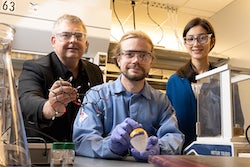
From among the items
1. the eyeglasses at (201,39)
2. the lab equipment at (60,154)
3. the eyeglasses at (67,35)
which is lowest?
the lab equipment at (60,154)

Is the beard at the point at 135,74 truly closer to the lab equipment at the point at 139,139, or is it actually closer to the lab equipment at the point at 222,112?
the lab equipment at the point at 139,139

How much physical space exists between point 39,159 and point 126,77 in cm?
44

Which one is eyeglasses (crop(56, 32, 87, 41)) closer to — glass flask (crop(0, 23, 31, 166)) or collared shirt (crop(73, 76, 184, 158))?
collared shirt (crop(73, 76, 184, 158))

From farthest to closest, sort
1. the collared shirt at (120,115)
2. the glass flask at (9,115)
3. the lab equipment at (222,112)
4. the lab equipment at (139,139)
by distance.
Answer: the lab equipment at (222,112), the collared shirt at (120,115), the lab equipment at (139,139), the glass flask at (9,115)

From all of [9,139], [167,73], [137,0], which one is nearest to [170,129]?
[9,139]

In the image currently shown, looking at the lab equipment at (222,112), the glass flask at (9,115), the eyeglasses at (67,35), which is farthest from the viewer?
the eyeglasses at (67,35)

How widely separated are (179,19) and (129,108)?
90.4 inches

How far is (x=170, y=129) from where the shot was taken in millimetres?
985

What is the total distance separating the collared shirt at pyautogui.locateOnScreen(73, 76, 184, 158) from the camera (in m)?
0.92

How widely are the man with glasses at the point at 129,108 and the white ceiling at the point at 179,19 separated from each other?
1883 mm

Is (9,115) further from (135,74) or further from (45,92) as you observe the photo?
(45,92)

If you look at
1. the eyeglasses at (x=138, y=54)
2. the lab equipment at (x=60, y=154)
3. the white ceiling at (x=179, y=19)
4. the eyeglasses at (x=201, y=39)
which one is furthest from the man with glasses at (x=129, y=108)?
the white ceiling at (x=179, y=19)

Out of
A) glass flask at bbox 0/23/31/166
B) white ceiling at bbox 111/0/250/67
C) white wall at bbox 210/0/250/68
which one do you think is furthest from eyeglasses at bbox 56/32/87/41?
white wall at bbox 210/0/250/68

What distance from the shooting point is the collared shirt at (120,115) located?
3.00 feet
